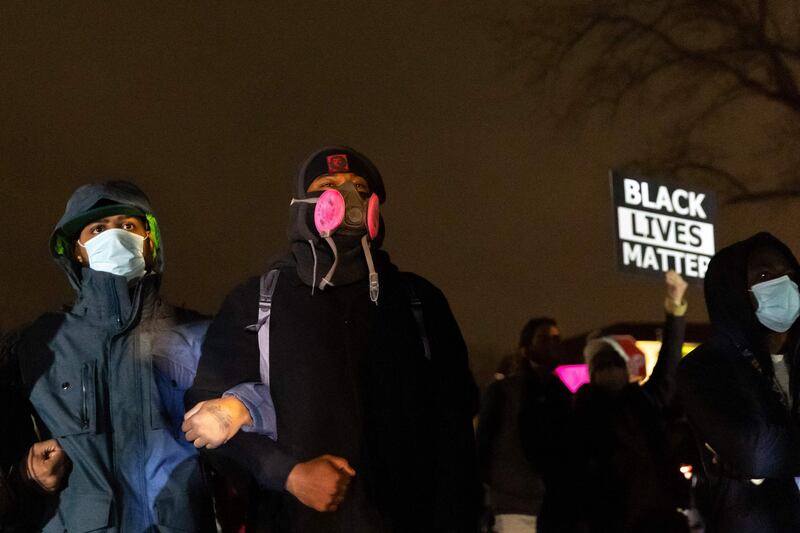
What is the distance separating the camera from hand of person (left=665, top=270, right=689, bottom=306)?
25.2ft

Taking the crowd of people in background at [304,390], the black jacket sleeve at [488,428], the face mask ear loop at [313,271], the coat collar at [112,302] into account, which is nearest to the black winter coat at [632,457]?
the black jacket sleeve at [488,428]

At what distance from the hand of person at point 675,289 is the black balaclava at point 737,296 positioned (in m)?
2.21

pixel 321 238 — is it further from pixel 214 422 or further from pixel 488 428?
pixel 488 428

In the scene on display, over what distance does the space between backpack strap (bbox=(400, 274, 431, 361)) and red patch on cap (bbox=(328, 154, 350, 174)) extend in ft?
1.25

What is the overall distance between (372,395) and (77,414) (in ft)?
4.52

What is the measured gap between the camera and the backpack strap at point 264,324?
423 centimetres

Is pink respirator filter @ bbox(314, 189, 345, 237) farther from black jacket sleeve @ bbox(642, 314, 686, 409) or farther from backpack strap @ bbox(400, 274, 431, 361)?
black jacket sleeve @ bbox(642, 314, 686, 409)

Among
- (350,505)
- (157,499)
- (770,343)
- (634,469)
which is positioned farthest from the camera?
(634,469)

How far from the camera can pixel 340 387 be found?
413 centimetres

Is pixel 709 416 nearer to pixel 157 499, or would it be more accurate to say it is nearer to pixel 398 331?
pixel 398 331

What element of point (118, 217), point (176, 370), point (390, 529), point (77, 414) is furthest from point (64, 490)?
point (390, 529)

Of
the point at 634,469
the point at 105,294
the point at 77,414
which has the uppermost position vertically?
the point at 105,294

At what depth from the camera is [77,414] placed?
503 centimetres

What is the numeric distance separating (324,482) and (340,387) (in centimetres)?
36
